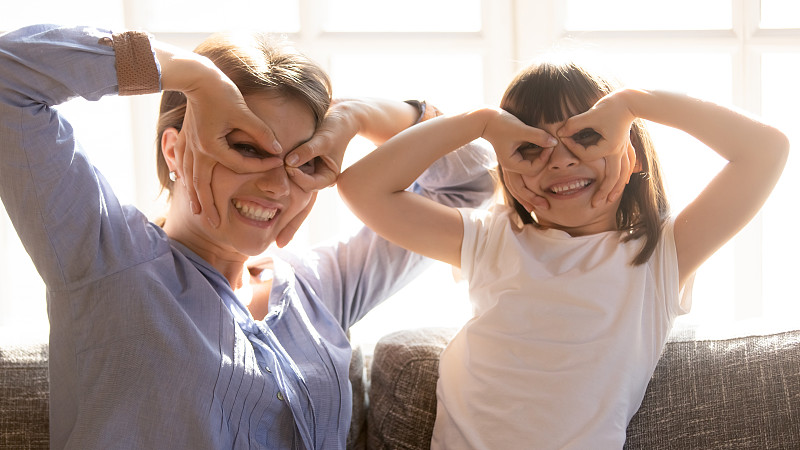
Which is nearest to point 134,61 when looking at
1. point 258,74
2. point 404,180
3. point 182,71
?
point 182,71

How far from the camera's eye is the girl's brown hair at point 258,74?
1352mm

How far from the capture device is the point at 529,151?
4.82ft

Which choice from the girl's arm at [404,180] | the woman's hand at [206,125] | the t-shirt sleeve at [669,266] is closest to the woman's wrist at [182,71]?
the woman's hand at [206,125]

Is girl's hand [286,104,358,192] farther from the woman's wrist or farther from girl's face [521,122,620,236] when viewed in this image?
girl's face [521,122,620,236]

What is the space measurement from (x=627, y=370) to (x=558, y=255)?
9.7 inches

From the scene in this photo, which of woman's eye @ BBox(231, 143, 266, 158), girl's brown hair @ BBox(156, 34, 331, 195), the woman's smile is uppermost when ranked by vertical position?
girl's brown hair @ BBox(156, 34, 331, 195)

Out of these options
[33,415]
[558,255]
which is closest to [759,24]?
[558,255]

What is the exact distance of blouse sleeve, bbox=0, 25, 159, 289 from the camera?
1.09 m

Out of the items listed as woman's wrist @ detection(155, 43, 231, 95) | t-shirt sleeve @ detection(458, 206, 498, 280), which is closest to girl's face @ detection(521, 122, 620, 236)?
t-shirt sleeve @ detection(458, 206, 498, 280)

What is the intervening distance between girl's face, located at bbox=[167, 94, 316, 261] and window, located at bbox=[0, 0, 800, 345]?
0.74 metres

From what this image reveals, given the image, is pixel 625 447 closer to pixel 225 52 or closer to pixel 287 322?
pixel 287 322

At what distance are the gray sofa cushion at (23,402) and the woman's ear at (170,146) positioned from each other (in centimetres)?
53

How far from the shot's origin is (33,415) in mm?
1555

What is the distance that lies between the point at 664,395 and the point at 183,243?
93 centimetres
